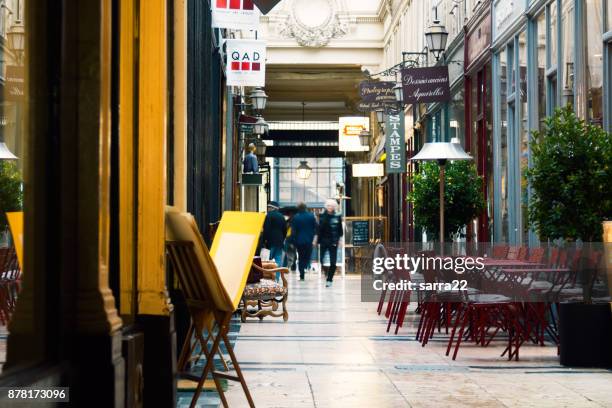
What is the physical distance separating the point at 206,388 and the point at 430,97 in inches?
485

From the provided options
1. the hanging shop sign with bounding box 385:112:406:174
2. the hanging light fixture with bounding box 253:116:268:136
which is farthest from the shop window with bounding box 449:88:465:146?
the hanging light fixture with bounding box 253:116:268:136

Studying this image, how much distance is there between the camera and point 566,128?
922 cm

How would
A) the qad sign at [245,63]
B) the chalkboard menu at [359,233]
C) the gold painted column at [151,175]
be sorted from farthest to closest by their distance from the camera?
the chalkboard menu at [359,233] → the qad sign at [245,63] → the gold painted column at [151,175]

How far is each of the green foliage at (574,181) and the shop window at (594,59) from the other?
63.6 inches

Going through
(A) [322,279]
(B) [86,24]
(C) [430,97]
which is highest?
(C) [430,97]

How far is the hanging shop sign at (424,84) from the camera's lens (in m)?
18.8

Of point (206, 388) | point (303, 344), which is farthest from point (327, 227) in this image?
point (206, 388)

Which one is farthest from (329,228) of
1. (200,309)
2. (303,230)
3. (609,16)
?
(200,309)

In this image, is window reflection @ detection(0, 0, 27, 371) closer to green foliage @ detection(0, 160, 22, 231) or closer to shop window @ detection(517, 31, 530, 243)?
green foliage @ detection(0, 160, 22, 231)

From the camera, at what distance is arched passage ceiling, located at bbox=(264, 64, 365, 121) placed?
3519 centimetres

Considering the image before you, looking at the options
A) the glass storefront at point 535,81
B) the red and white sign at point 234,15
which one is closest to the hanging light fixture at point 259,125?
the glass storefront at point 535,81

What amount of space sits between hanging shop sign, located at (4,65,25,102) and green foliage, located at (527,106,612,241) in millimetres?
6330

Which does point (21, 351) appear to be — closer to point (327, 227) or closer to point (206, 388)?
point (206, 388)

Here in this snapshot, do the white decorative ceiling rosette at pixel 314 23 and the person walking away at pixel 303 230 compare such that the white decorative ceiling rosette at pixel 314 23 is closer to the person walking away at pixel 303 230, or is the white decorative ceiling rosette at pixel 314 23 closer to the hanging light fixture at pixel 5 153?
the person walking away at pixel 303 230
